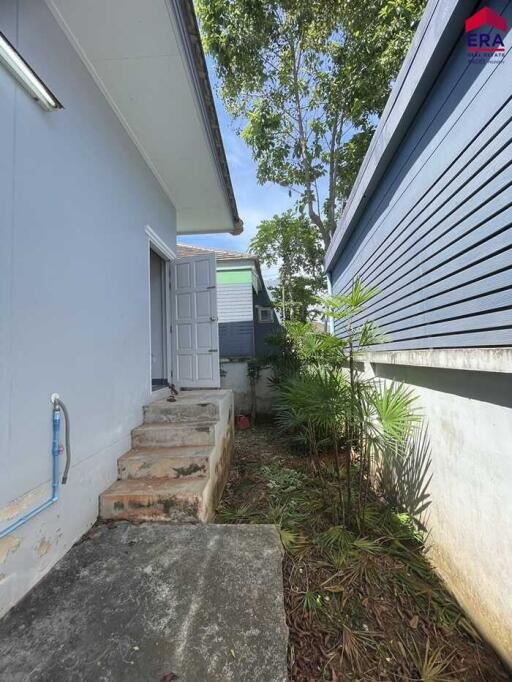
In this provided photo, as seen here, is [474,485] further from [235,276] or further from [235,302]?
[235,276]

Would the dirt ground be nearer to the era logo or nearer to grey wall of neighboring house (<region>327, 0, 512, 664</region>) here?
grey wall of neighboring house (<region>327, 0, 512, 664</region>)

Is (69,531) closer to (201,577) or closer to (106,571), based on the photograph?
(106,571)

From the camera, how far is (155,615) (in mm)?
1703

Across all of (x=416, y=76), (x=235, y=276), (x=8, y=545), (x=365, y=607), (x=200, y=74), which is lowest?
(x=365, y=607)

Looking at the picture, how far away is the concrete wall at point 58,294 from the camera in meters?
1.85

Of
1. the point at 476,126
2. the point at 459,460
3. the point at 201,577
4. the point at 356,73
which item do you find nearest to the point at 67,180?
the point at 476,126

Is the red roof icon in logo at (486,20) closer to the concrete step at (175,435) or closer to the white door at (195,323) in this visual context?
the concrete step at (175,435)

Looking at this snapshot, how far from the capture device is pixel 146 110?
129 inches

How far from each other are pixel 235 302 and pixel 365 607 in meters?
7.84

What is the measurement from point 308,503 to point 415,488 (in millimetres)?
978

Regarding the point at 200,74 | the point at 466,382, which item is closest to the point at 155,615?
the point at 466,382

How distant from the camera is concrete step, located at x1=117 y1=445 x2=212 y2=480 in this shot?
287cm

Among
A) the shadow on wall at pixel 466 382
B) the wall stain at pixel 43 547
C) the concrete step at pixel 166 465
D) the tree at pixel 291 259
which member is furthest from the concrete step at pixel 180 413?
the tree at pixel 291 259

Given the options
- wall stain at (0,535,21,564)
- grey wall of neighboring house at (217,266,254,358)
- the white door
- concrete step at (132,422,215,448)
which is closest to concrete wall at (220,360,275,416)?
grey wall of neighboring house at (217,266,254,358)
